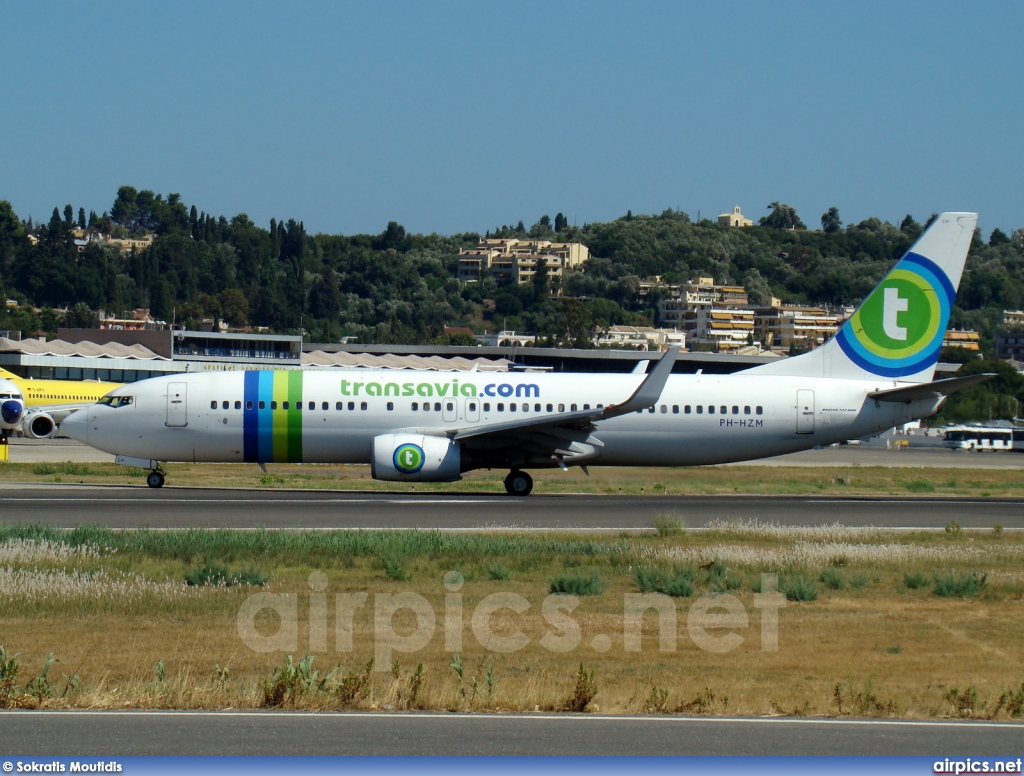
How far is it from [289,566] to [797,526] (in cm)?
1132

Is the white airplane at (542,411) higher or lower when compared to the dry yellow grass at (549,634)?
higher

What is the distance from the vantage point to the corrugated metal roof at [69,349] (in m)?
99.2

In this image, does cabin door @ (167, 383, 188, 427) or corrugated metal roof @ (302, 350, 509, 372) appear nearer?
cabin door @ (167, 383, 188, 427)

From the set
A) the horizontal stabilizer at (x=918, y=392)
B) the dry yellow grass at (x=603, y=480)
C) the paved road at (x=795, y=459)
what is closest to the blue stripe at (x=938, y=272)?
the horizontal stabilizer at (x=918, y=392)

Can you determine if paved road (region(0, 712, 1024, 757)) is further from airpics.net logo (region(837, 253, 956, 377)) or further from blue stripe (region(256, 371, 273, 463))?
airpics.net logo (region(837, 253, 956, 377))

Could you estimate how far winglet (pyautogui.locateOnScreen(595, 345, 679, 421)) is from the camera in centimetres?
3094

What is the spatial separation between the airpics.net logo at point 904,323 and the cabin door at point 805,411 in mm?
2160

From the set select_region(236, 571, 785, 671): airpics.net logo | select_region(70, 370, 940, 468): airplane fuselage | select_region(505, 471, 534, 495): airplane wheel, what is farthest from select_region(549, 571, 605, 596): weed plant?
select_region(505, 471, 534, 495): airplane wheel

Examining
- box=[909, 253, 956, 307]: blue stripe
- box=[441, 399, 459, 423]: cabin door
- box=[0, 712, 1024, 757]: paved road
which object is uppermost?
box=[909, 253, 956, 307]: blue stripe

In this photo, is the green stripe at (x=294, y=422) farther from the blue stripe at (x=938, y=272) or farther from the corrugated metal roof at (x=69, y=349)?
the corrugated metal roof at (x=69, y=349)

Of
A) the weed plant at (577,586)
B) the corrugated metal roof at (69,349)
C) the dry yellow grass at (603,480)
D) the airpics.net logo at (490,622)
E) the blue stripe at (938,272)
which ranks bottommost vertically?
the dry yellow grass at (603,480)

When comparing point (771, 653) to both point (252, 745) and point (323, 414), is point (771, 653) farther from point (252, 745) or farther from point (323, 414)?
point (323, 414)

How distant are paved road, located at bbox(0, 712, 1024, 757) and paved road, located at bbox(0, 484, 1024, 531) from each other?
14.4 m

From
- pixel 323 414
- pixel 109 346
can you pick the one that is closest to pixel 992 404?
pixel 109 346
